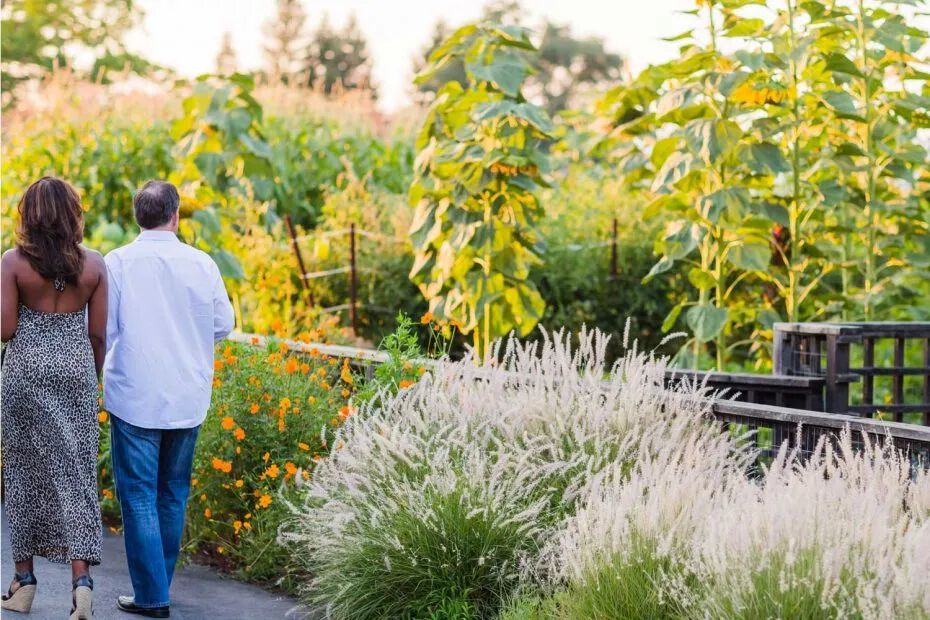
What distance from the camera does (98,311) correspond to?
4492mm

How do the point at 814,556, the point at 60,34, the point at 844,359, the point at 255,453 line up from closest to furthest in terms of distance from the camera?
the point at 814,556 < the point at 255,453 < the point at 844,359 < the point at 60,34

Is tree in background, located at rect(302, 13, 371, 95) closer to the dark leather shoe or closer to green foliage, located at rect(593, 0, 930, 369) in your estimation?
green foliage, located at rect(593, 0, 930, 369)

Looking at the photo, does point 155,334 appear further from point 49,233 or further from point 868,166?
point 868,166

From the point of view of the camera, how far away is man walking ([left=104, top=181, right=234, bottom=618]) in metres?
4.59

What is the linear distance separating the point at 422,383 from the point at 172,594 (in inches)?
55.2

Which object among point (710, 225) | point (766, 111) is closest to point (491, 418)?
point (710, 225)

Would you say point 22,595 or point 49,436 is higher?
point 49,436

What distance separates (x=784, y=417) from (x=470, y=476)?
1335 millimetres

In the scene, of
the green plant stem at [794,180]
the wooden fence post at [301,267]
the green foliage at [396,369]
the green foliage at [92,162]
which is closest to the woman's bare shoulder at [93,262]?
the green foliage at [396,369]

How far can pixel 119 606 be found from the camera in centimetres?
482

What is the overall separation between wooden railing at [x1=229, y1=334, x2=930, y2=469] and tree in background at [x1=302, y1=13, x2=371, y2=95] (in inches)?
1669

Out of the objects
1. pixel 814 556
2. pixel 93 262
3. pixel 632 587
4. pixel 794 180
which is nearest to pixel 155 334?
pixel 93 262

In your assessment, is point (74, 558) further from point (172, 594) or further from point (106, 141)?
point (106, 141)

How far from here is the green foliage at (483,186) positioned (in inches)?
288
